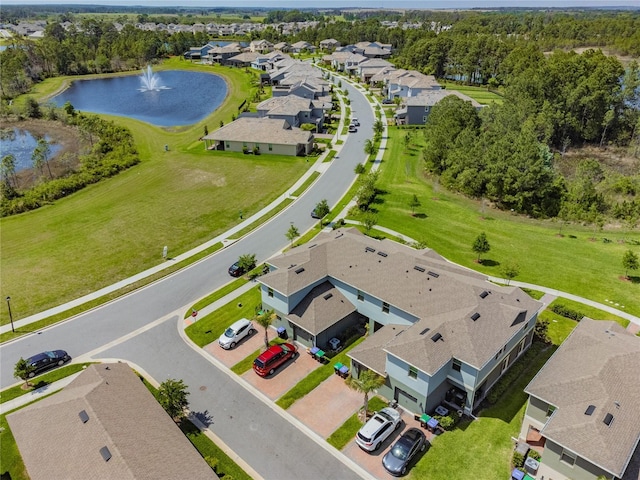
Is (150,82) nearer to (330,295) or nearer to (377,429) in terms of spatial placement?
(330,295)

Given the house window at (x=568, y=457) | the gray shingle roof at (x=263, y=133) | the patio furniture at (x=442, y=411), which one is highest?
the house window at (x=568, y=457)

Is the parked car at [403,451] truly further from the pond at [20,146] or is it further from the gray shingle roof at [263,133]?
the pond at [20,146]

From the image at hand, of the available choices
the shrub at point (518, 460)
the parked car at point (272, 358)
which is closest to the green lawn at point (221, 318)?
the parked car at point (272, 358)

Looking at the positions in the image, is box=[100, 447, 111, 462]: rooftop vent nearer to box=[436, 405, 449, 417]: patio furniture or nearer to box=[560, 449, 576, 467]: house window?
box=[436, 405, 449, 417]: patio furniture

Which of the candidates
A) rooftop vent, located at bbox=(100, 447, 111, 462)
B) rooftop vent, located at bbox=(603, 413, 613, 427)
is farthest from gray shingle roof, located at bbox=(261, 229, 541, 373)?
rooftop vent, located at bbox=(100, 447, 111, 462)

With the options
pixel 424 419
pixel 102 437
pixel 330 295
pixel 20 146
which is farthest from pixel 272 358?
pixel 20 146
